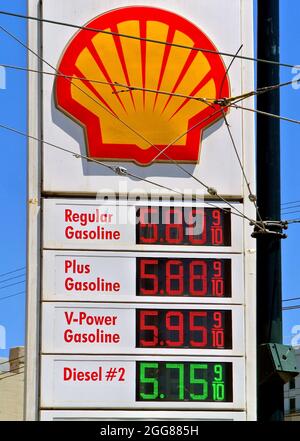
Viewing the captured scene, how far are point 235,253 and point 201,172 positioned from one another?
4.01 feet

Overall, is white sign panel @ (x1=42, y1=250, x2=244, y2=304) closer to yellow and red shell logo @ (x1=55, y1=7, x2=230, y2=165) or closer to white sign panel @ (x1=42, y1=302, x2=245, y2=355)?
white sign panel @ (x1=42, y1=302, x2=245, y2=355)

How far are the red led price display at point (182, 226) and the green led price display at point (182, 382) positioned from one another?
161cm

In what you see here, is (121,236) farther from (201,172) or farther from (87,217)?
(201,172)

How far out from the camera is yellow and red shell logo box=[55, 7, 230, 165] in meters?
14.4

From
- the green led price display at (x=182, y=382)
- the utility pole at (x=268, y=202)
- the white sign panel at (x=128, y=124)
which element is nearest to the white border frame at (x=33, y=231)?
the white sign panel at (x=128, y=124)

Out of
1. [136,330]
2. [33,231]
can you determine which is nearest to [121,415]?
[136,330]

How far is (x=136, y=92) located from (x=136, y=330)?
3244mm

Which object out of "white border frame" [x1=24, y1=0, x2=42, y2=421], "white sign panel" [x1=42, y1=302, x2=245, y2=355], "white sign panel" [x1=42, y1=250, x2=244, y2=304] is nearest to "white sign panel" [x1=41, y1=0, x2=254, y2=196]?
"white border frame" [x1=24, y1=0, x2=42, y2=421]

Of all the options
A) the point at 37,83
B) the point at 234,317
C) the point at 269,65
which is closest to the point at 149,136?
the point at 37,83

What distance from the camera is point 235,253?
14102 mm

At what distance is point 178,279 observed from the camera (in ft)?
45.6

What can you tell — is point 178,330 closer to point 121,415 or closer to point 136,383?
point 136,383

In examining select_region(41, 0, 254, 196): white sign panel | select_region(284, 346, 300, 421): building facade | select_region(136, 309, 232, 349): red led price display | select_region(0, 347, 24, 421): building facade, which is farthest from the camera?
select_region(284, 346, 300, 421): building facade

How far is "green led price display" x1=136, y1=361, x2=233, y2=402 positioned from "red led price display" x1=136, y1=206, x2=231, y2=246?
1.61 m
